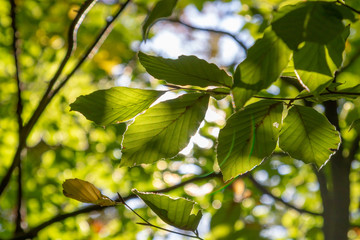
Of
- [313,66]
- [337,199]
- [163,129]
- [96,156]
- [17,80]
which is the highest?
[313,66]

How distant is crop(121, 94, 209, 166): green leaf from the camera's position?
478 millimetres

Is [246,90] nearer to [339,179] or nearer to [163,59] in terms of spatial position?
[163,59]

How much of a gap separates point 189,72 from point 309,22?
15cm

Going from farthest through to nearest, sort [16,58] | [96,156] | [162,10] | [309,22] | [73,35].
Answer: [96,156]
[16,58]
[73,35]
[162,10]
[309,22]

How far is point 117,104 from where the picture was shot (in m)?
0.48

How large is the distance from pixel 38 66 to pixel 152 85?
816mm

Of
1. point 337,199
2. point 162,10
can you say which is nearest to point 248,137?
point 162,10

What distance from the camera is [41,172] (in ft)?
7.57

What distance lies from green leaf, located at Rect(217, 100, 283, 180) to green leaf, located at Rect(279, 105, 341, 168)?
22mm

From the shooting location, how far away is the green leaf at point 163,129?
1.57 ft

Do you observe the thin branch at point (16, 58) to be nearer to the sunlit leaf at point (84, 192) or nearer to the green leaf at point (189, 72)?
the sunlit leaf at point (84, 192)

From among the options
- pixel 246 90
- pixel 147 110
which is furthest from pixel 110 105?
pixel 246 90

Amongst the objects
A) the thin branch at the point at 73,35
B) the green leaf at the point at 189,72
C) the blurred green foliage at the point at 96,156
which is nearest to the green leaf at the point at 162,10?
the green leaf at the point at 189,72

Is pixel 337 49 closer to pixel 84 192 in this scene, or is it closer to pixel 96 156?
pixel 84 192
